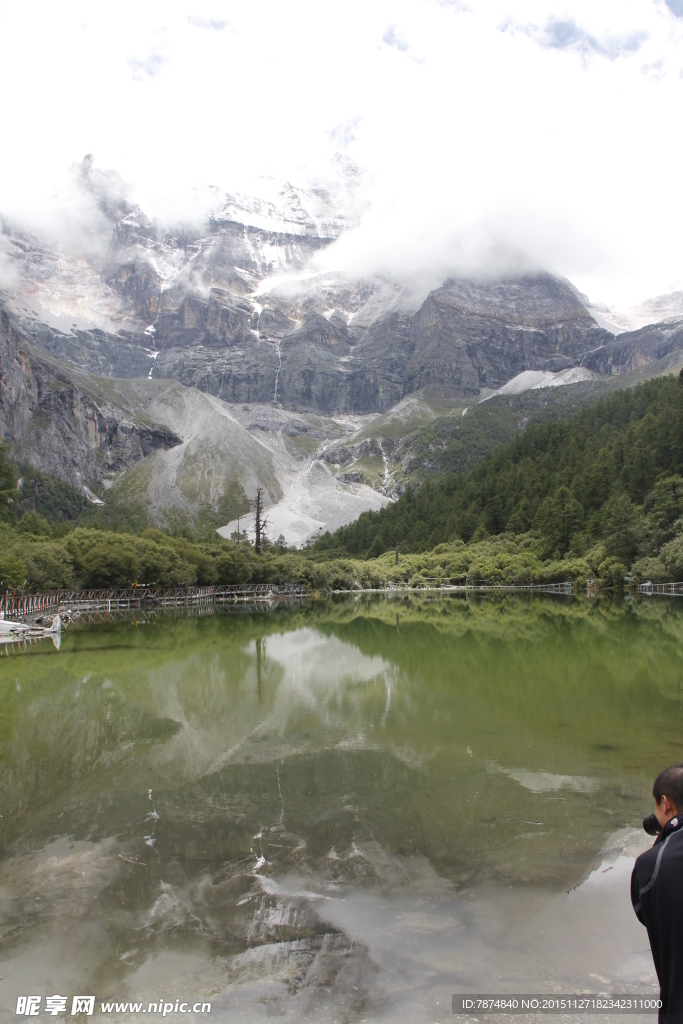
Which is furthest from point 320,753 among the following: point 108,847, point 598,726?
point 598,726

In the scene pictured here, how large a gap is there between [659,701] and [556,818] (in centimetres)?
768

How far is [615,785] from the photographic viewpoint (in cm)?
911

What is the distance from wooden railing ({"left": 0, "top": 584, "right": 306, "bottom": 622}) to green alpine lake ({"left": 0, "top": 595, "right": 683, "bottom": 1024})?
28855 mm

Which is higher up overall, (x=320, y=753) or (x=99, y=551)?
(x=99, y=551)

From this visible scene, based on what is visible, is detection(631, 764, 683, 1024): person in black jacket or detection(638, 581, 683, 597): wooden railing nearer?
detection(631, 764, 683, 1024): person in black jacket

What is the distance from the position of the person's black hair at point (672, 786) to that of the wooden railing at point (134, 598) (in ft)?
134

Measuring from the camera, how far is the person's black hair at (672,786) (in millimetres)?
2973

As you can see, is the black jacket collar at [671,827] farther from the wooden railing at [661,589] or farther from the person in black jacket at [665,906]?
the wooden railing at [661,589]

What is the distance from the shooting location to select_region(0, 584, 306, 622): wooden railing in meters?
43.7

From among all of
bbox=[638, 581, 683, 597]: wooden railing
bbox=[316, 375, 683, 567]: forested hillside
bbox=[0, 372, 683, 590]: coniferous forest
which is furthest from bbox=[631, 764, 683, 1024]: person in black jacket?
bbox=[316, 375, 683, 567]: forested hillside

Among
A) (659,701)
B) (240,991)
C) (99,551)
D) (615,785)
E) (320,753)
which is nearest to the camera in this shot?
(240,991)

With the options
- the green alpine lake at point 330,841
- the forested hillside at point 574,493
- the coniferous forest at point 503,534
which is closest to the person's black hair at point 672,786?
the green alpine lake at point 330,841

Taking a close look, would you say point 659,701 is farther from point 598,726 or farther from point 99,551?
point 99,551

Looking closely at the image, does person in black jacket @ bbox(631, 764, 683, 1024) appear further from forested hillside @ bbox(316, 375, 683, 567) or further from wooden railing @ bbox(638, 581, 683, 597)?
forested hillside @ bbox(316, 375, 683, 567)
